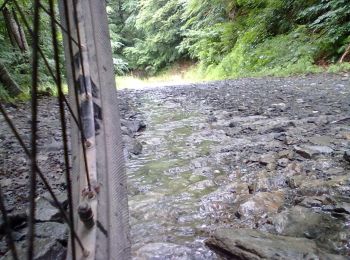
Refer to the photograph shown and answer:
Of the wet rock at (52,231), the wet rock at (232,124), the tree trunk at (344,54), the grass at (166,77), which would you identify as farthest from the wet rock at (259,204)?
the grass at (166,77)

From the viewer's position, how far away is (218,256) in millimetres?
1261

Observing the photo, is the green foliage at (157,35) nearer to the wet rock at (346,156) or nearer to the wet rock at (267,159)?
the wet rock at (267,159)

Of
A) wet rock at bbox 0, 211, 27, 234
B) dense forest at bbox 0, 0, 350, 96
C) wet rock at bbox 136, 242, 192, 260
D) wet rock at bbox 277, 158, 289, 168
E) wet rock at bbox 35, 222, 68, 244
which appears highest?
dense forest at bbox 0, 0, 350, 96

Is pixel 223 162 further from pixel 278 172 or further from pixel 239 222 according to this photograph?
pixel 239 222

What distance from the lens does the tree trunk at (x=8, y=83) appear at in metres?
6.61

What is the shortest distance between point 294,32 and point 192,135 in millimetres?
8569

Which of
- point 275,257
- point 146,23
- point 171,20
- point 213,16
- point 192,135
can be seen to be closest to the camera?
point 275,257

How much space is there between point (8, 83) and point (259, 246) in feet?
21.5

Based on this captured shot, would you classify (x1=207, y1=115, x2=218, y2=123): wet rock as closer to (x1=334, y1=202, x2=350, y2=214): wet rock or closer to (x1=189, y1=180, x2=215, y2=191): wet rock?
(x1=189, y1=180, x2=215, y2=191): wet rock

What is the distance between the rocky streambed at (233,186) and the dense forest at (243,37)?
93 cm

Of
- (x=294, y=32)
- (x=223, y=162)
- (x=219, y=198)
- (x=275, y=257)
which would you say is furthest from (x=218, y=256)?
(x=294, y=32)

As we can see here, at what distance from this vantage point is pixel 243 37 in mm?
13266

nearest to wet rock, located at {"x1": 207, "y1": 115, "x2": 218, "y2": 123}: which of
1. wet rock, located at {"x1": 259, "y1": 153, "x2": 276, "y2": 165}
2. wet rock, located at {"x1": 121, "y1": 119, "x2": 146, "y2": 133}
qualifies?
wet rock, located at {"x1": 121, "y1": 119, "x2": 146, "y2": 133}

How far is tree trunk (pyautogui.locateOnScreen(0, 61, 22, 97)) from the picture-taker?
661cm
